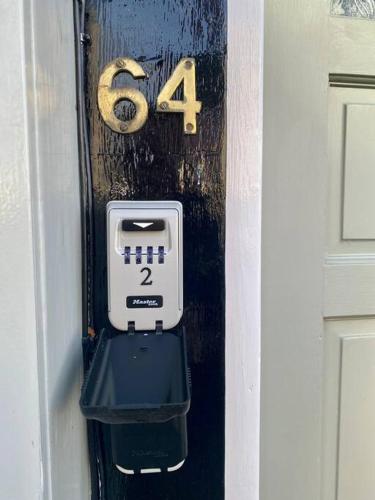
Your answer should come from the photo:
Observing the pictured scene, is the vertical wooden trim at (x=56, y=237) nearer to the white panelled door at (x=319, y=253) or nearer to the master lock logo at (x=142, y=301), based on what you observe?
the master lock logo at (x=142, y=301)

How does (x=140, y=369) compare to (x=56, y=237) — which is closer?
(x=56, y=237)

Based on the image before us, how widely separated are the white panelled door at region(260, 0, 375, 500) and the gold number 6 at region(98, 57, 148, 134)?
0.30 meters

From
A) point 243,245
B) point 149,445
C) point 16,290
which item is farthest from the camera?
point 243,245

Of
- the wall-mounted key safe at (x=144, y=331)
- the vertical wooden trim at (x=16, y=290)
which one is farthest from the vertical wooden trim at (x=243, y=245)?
the vertical wooden trim at (x=16, y=290)

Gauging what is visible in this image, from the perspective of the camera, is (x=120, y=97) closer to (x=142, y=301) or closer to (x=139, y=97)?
(x=139, y=97)

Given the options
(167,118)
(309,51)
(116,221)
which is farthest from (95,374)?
(309,51)

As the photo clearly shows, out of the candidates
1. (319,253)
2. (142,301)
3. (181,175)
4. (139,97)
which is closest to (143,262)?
(142,301)

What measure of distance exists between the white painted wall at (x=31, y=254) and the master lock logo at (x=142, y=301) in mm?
133

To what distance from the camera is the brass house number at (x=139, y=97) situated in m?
0.68

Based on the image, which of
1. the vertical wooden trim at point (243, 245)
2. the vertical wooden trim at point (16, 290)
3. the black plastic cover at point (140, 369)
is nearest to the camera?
the vertical wooden trim at point (16, 290)

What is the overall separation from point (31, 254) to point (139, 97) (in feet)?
1.30

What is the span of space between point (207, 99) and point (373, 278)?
59cm

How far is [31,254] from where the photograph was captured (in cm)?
46

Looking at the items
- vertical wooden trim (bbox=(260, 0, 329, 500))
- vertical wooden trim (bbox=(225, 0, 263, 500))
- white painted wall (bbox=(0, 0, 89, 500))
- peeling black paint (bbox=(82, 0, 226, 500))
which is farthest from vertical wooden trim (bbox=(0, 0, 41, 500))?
vertical wooden trim (bbox=(260, 0, 329, 500))
